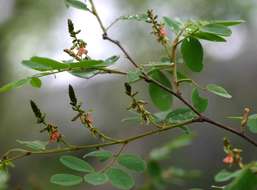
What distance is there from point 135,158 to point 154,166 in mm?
483

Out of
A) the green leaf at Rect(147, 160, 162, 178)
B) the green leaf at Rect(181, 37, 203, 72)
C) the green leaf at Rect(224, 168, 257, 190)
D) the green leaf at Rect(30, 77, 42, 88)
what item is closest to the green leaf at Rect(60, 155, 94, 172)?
the green leaf at Rect(30, 77, 42, 88)

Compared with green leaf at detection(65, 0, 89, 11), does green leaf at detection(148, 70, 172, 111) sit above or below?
below

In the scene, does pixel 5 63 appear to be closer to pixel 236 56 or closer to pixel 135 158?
pixel 236 56

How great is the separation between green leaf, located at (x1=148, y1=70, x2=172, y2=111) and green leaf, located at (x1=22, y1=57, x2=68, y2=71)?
0.76 feet

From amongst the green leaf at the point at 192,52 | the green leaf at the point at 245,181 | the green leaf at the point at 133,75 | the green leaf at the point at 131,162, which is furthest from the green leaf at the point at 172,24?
the green leaf at the point at 245,181

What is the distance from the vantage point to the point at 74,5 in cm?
104

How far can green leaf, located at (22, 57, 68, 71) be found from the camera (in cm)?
91

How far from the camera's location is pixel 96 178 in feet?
3.04

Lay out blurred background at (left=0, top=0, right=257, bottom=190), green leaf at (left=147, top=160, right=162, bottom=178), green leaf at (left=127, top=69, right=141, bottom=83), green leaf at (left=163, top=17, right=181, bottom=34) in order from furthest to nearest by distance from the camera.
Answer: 1. blurred background at (left=0, top=0, right=257, bottom=190)
2. green leaf at (left=147, top=160, right=162, bottom=178)
3. green leaf at (left=163, top=17, right=181, bottom=34)
4. green leaf at (left=127, top=69, right=141, bottom=83)

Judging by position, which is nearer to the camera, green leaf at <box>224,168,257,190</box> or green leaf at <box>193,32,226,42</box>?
green leaf at <box>224,168,257,190</box>

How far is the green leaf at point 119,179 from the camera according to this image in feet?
3.06

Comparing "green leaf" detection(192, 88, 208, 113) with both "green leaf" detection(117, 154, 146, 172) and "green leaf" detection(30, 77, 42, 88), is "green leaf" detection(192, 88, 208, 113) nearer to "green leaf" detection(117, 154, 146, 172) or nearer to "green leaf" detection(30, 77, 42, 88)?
"green leaf" detection(117, 154, 146, 172)

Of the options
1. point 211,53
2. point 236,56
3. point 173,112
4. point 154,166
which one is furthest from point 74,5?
point 211,53

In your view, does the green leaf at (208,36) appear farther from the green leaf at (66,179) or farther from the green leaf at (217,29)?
the green leaf at (66,179)
